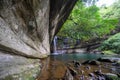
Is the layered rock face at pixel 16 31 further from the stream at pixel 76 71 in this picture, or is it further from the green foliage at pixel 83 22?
the green foliage at pixel 83 22

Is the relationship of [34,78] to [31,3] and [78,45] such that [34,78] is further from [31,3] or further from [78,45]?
[78,45]

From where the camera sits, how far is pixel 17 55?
15.4 ft

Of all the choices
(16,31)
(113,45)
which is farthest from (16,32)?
(113,45)

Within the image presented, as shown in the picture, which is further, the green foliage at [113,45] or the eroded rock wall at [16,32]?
the green foliage at [113,45]

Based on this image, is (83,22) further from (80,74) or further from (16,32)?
(16,32)

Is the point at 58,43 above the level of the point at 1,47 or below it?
above

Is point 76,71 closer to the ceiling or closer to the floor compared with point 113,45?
closer to the floor

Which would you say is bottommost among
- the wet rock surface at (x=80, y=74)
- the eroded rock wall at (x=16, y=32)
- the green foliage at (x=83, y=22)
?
the wet rock surface at (x=80, y=74)

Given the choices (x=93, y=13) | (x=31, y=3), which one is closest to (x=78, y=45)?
(x=93, y=13)

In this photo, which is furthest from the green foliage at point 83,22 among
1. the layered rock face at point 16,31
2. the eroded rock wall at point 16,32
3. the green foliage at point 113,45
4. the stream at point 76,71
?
the eroded rock wall at point 16,32

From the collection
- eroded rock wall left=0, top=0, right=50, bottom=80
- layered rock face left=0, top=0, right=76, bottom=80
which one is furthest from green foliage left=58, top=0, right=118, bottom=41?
eroded rock wall left=0, top=0, right=50, bottom=80

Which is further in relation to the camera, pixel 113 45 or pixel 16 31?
pixel 113 45

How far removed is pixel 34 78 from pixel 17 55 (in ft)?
3.83

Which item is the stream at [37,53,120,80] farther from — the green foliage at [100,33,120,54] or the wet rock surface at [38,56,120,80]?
the green foliage at [100,33,120,54]
